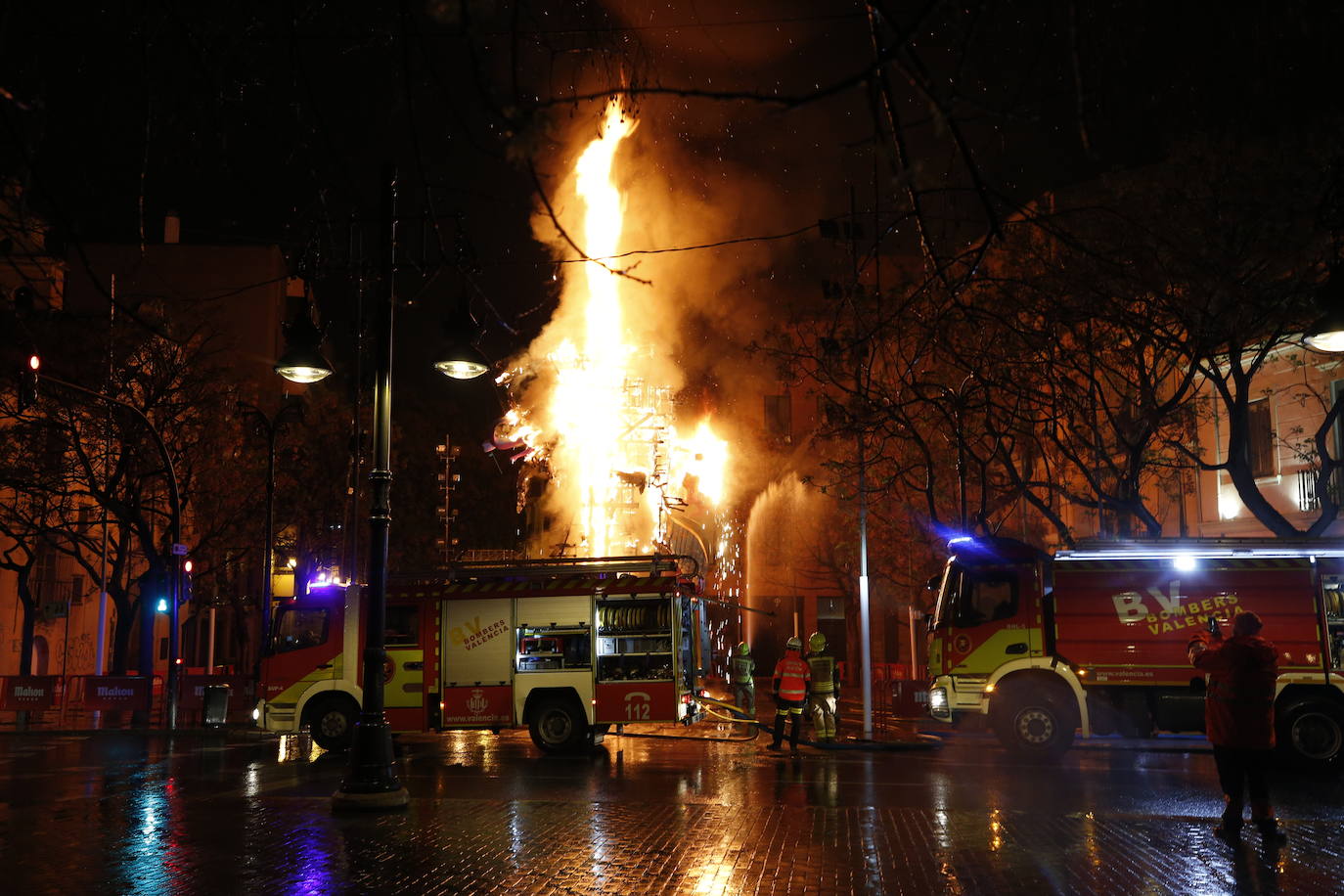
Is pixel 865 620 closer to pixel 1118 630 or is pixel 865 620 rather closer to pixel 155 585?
pixel 1118 630

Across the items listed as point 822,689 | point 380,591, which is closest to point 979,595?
point 822,689

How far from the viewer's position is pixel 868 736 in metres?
18.9

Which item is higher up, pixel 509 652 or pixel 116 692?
pixel 509 652

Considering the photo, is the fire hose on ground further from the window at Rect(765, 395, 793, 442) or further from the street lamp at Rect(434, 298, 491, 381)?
the window at Rect(765, 395, 793, 442)

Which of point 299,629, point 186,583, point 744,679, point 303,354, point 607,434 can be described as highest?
point 607,434

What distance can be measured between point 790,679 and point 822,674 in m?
0.98

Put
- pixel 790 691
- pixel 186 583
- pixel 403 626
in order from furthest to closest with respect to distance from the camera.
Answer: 1. pixel 186 583
2. pixel 403 626
3. pixel 790 691

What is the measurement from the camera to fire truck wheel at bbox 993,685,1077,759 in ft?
55.4

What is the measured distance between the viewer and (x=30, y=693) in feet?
83.9

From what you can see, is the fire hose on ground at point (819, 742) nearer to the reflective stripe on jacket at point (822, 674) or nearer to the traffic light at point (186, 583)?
the reflective stripe on jacket at point (822, 674)

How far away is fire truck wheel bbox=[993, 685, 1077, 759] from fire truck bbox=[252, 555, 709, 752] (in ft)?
16.3

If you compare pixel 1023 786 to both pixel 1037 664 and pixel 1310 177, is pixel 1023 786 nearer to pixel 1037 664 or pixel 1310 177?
pixel 1037 664

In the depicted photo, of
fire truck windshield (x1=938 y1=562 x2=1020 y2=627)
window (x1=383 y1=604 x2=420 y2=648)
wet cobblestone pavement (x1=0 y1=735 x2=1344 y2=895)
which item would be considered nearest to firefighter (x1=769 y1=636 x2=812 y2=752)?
wet cobblestone pavement (x1=0 y1=735 x2=1344 y2=895)

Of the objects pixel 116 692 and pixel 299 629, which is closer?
pixel 299 629
